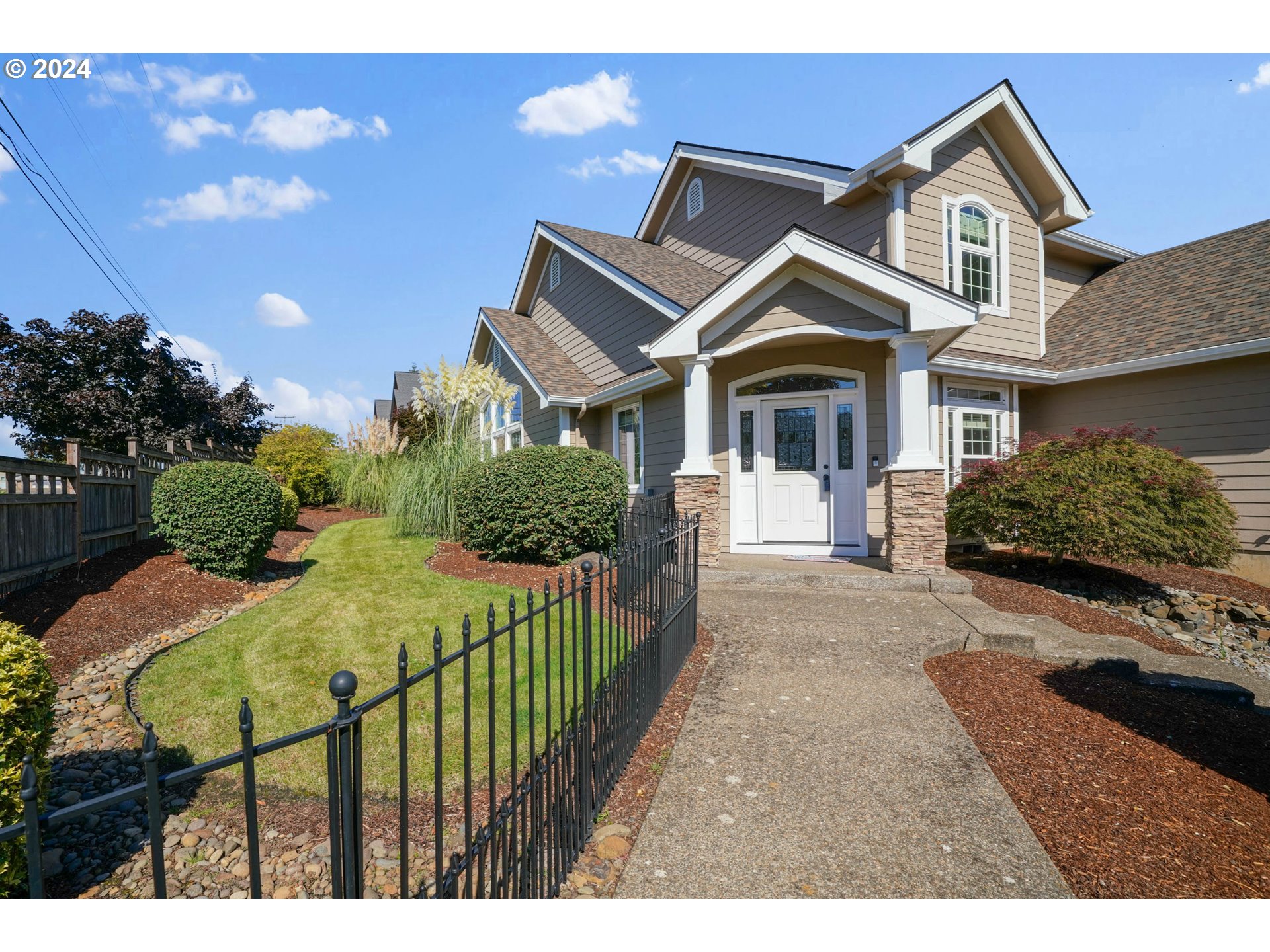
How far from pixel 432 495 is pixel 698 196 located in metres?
9.04

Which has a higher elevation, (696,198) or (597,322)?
(696,198)

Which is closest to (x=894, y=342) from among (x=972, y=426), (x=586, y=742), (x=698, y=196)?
(x=972, y=426)

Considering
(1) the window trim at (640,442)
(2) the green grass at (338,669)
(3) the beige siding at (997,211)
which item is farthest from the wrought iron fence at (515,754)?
(3) the beige siding at (997,211)

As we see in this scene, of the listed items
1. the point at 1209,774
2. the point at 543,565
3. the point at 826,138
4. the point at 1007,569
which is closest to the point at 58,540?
the point at 543,565

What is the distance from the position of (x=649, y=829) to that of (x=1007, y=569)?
8.79 meters

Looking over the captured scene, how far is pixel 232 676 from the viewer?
5273 millimetres

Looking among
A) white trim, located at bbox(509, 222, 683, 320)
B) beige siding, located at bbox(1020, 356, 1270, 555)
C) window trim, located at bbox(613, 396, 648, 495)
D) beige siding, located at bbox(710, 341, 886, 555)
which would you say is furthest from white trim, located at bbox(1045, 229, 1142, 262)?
window trim, located at bbox(613, 396, 648, 495)

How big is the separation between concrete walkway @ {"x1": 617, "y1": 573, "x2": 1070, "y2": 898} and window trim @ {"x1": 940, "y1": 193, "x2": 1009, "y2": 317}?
761 cm

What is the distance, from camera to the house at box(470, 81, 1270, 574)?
8.78 metres

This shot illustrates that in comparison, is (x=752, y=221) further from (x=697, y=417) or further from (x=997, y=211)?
(x=697, y=417)

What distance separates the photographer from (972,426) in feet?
38.0

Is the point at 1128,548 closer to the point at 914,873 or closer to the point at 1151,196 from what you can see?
the point at 1151,196

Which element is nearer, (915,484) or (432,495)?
(915,484)

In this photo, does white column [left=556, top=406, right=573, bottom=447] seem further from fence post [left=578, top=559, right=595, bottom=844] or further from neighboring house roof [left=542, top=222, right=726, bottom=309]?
fence post [left=578, top=559, right=595, bottom=844]
